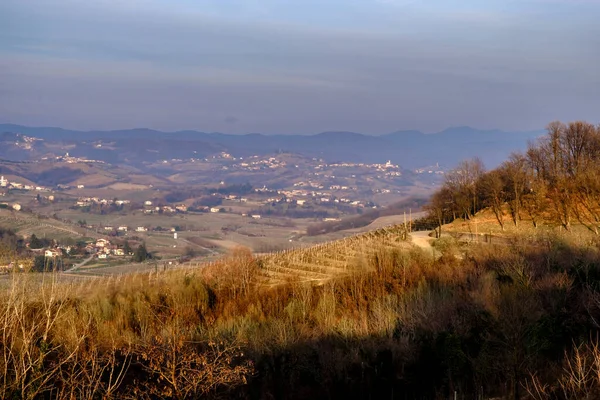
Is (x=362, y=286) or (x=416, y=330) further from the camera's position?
(x=362, y=286)

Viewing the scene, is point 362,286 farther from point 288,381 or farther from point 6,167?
point 6,167

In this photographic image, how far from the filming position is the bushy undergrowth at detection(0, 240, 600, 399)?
57.2 feet

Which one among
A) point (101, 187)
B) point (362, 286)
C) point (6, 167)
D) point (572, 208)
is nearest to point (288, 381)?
point (362, 286)

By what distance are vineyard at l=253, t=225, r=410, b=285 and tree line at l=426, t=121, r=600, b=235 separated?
807 centimetres

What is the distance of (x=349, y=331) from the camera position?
25562mm

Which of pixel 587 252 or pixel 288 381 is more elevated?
pixel 587 252

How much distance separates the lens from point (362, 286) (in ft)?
110

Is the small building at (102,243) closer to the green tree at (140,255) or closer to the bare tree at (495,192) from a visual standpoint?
the green tree at (140,255)

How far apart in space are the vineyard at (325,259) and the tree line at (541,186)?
318 inches

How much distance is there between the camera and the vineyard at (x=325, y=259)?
1540 inches

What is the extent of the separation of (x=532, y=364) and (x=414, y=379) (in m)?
3.87

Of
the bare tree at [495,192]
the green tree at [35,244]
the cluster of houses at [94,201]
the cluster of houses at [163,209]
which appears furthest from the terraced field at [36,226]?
the bare tree at [495,192]

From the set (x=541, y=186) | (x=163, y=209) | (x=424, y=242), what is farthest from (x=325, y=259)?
(x=163, y=209)

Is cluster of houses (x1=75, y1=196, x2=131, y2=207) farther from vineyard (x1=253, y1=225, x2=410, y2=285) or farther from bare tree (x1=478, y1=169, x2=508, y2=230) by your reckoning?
bare tree (x1=478, y1=169, x2=508, y2=230)
